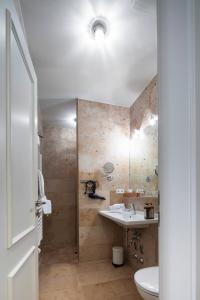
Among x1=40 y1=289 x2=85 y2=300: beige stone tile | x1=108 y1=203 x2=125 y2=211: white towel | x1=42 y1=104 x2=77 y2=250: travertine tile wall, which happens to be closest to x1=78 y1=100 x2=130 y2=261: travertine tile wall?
x1=108 y1=203 x2=125 y2=211: white towel

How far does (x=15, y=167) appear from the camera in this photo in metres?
1.13

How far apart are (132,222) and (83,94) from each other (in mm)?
1979

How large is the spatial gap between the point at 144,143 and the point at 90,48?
1.48 metres

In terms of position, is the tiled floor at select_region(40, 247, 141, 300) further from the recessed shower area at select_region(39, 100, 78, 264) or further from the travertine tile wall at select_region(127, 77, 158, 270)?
the recessed shower area at select_region(39, 100, 78, 264)

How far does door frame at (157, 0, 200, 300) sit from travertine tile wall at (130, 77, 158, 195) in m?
2.04

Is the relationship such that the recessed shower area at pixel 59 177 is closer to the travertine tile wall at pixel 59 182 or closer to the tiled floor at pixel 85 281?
the travertine tile wall at pixel 59 182

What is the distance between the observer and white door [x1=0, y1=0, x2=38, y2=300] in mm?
948

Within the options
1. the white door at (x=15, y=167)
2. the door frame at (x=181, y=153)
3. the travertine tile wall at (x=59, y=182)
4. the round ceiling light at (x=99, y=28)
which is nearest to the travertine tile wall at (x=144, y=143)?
the round ceiling light at (x=99, y=28)

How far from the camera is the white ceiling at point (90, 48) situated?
1.84 meters

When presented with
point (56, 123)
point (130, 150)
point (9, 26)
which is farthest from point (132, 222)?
point (56, 123)

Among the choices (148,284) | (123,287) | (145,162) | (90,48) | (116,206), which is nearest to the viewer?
(148,284)

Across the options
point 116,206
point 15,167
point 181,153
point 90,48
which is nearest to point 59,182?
point 116,206

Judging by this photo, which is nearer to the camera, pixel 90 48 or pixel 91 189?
pixel 90 48

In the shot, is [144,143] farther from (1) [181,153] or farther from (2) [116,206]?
(1) [181,153]
